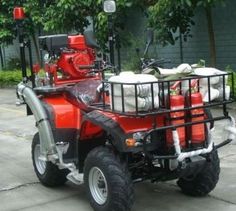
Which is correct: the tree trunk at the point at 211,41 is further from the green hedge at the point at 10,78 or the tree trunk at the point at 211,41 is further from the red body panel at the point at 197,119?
the green hedge at the point at 10,78

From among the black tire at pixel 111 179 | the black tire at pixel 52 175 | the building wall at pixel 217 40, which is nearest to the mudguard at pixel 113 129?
the black tire at pixel 111 179

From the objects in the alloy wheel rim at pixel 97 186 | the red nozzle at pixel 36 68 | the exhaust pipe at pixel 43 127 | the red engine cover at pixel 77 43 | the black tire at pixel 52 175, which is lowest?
the black tire at pixel 52 175

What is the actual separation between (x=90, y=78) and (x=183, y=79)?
1.65 meters

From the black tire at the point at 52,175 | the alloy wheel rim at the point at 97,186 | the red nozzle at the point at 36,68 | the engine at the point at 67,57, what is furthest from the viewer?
the red nozzle at the point at 36,68

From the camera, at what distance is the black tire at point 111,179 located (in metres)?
4.81

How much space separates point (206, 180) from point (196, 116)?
2.98 ft

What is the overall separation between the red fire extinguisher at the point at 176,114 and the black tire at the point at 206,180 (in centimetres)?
69

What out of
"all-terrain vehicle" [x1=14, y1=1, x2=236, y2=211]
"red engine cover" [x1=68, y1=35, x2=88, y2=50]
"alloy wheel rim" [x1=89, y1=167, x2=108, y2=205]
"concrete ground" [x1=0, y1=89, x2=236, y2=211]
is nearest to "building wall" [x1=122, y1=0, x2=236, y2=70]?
"concrete ground" [x1=0, y1=89, x2=236, y2=211]

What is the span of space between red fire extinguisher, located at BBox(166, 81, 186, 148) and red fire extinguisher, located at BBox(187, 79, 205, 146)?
0.09 m

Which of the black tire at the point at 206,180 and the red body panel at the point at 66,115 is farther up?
the red body panel at the point at 66,115

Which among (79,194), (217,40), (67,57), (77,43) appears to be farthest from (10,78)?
(79,194)

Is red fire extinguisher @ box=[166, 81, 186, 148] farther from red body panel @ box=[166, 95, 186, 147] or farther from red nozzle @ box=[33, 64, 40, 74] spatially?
red nozzle @ box=[33, 64, 40, 74]

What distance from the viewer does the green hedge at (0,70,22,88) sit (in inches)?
726

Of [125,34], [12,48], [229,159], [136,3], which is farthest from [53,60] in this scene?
[12,48]
